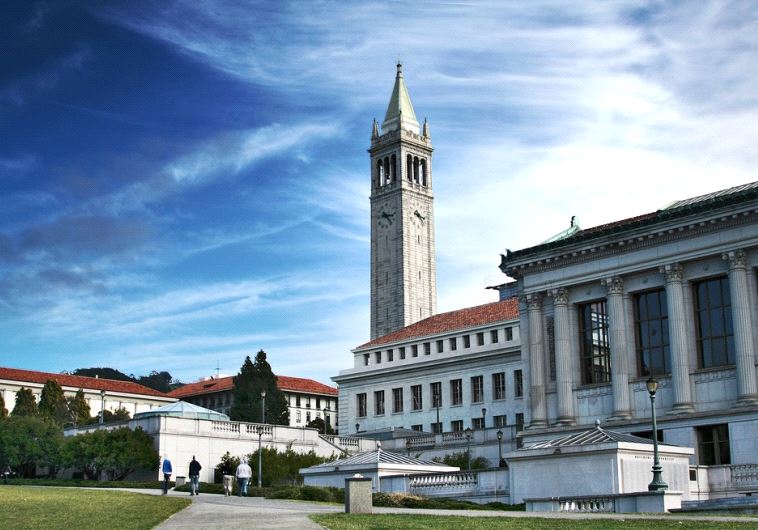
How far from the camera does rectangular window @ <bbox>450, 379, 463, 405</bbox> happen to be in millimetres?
101750

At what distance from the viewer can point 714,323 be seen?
5734cm

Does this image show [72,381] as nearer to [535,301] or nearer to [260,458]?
[260,458]

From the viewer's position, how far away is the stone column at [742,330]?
177ft

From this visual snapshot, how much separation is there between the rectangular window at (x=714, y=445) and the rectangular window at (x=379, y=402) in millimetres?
56238

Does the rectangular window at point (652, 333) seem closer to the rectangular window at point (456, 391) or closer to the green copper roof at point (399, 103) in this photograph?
the rectangular window at point (456, 391)

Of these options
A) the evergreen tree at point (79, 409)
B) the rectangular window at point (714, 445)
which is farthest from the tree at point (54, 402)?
the rectangular window at point (714, 445)

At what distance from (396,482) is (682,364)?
751 inches

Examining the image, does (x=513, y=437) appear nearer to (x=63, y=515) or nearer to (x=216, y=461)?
(x=216, y=461)

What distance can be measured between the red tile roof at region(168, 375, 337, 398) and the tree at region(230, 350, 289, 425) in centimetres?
4093

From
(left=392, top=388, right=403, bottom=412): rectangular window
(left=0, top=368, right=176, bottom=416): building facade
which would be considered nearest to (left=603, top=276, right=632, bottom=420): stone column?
(left=392, top=388, right=403, bottom=412): rectangular window

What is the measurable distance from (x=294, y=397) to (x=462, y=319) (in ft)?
201

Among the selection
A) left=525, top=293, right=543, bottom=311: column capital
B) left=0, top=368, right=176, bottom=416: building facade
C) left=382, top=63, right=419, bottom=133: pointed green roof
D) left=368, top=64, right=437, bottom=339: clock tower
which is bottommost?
A: left=525, top=293, right=543, bottom=311: column capital

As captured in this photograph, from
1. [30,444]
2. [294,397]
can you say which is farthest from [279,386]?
[30,444]

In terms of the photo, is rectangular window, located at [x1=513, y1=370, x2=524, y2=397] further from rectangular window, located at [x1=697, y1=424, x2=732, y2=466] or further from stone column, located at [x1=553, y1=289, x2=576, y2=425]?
rectangular window, located at [x1=697, y1=424, x2=732, y2=466]
